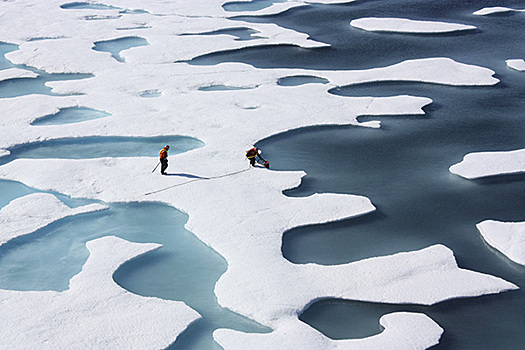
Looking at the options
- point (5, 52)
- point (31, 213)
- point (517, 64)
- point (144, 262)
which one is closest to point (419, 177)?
point (144, 262)

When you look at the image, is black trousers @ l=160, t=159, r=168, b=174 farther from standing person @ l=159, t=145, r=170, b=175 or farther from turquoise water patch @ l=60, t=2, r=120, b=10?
turquoise water patch @ l=60, t=2, r=120, b=10

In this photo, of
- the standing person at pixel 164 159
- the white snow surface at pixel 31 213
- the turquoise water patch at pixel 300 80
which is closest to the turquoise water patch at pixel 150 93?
the turquoise water patch at pixel 300 80

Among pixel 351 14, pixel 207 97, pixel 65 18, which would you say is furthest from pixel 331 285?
pixel 65 18

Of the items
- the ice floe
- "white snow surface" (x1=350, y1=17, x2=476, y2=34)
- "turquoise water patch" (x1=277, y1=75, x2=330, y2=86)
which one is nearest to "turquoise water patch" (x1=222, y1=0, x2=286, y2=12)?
"white snow surface" (x1=350, y1=17, x2=476, y2=34)

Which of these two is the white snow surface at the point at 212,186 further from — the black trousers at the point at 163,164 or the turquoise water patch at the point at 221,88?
the black trousers at the point at 163,164

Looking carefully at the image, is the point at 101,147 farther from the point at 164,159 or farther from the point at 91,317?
the point at 91,317

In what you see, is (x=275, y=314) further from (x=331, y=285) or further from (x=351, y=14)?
(x=351, y=14)
